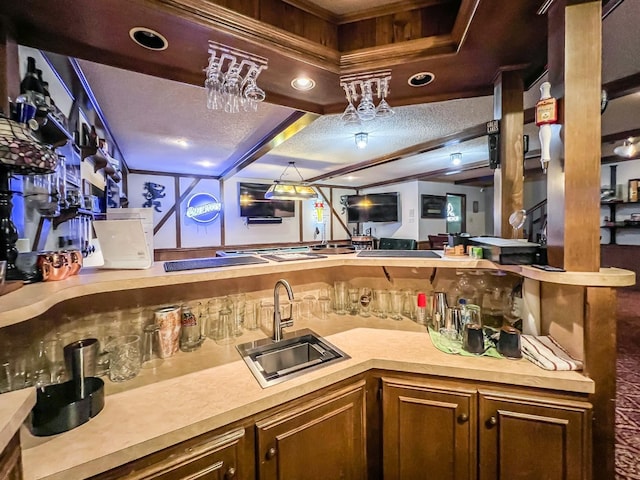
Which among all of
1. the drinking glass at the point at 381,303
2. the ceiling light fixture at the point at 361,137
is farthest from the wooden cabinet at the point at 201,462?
the ceiling light fixture at the point at 361,137

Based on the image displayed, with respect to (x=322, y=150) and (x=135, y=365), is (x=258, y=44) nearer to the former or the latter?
(x=135, y=365)

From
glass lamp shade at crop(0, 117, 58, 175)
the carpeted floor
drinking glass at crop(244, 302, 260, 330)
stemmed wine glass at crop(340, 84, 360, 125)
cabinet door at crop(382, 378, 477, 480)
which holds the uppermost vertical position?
stemmed wine glass at crop(340, 84, 360, 125)

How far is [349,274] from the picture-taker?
2.12m

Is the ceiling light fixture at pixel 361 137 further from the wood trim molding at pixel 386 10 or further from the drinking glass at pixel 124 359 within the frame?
the drinking glass at pixel 124 359

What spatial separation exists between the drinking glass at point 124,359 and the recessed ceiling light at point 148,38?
1.44 m

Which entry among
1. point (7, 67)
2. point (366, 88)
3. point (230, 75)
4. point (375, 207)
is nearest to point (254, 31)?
point (230, 75)

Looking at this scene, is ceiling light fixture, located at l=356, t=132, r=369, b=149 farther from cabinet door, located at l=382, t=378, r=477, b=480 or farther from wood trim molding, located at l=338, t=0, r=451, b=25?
cabinet door, located at l=382, t=378, r=477, b=480

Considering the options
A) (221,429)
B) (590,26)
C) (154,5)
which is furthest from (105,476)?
(590,26)

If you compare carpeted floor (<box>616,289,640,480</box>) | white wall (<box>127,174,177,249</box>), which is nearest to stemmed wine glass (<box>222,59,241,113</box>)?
carpeted floor (<box>616,289,640,480</box>)

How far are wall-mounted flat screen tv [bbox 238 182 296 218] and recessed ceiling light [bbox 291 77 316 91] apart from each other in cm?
490

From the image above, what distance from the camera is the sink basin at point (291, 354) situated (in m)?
1.38

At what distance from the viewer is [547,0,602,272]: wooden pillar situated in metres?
1.21

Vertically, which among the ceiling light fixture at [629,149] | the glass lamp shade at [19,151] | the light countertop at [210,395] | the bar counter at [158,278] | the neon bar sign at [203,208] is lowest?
the light countertop at [210,395]

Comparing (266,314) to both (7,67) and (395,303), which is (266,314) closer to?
(395,303)
